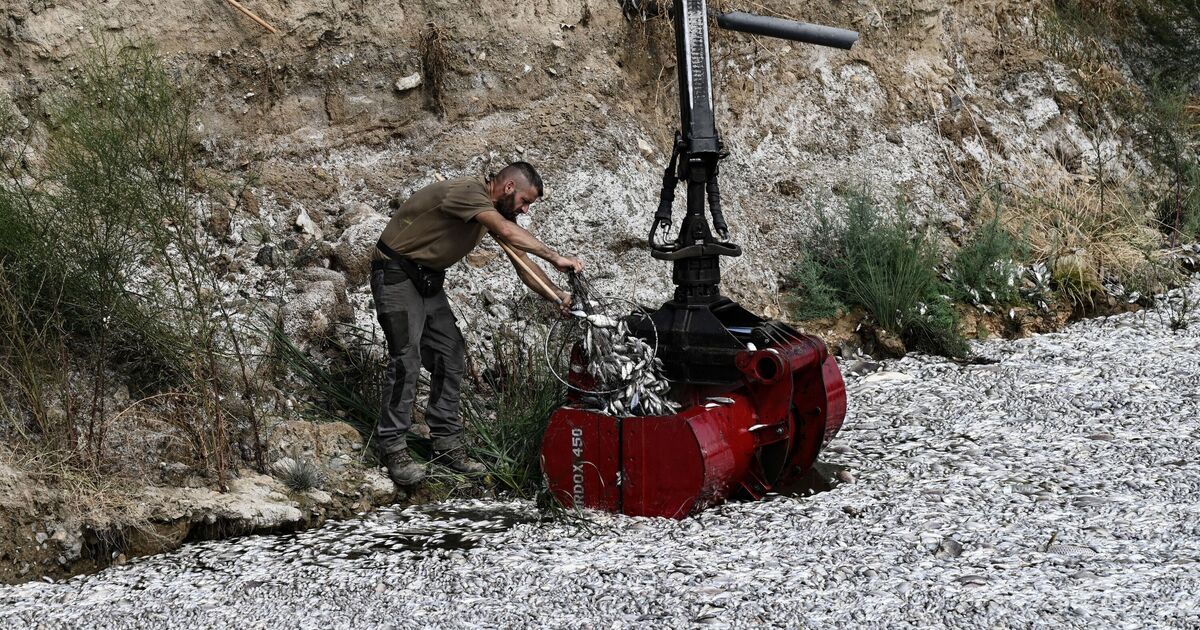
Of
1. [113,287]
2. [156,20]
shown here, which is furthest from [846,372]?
[156,20]

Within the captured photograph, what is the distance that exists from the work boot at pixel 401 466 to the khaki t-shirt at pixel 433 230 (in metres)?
0.77

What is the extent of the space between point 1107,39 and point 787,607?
7904mm

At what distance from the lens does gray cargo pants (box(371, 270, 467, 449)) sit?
504 centimetres

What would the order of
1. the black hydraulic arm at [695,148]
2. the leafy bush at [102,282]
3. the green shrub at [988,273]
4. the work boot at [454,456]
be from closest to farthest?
the leafy bush at [102,282], the black hydraulic arm at [695,148], the work boot at [454,456], the green shrub at [988,273]

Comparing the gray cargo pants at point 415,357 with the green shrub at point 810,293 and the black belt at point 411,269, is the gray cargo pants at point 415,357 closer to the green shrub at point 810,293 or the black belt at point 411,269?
the black belt at point 411,269

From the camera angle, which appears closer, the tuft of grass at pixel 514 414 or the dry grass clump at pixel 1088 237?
the tuft of grass at pixel 514 414

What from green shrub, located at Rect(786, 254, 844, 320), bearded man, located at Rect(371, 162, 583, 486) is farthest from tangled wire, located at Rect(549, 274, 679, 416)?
green shrub, located at Rect(786, 254, 844, 320)

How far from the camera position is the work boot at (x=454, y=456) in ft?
16.9

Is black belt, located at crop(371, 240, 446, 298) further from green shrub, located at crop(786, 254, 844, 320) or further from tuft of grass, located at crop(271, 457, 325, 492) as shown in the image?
green shrub, located at crop(786, 254, 844, 320)

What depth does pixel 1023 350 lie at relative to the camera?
23.1ft

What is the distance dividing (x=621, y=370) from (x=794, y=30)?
190 cm

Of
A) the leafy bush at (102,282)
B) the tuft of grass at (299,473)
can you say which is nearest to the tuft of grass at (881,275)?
the tuft of grass at (299,473)

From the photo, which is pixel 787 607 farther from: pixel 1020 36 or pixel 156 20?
pixel 1020 36

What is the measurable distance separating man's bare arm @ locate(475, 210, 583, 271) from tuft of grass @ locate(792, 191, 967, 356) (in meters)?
3.01
